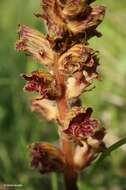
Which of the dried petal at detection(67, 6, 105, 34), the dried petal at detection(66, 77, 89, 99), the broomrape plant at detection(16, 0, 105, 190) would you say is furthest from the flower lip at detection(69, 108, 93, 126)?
the dried petal at detection(67, 6, 105, 34)

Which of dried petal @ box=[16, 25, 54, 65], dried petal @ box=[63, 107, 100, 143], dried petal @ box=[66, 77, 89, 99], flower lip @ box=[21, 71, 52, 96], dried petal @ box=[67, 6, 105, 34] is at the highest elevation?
dried petal @ box=[67, 6, 105, 34]

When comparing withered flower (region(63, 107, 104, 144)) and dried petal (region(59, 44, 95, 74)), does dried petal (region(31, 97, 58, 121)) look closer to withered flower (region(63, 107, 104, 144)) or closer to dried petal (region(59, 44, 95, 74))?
withered flower (region(63, 107, 104, 144))

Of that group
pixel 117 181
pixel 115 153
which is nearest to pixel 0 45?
pixel 115 153

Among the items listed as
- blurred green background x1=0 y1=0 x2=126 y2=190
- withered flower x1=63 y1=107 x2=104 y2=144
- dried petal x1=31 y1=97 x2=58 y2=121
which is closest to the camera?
withered flower x1=63 y1=107 x2=104 y2=144

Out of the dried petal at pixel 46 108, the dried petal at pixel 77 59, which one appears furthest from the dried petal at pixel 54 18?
the dried petal at pixel 46 108

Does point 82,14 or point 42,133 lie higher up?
point 82,14

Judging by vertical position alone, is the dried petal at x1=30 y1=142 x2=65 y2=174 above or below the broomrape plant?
below

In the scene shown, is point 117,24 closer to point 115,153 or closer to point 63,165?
point 115,153

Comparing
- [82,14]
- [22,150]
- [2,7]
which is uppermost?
[2,7]
